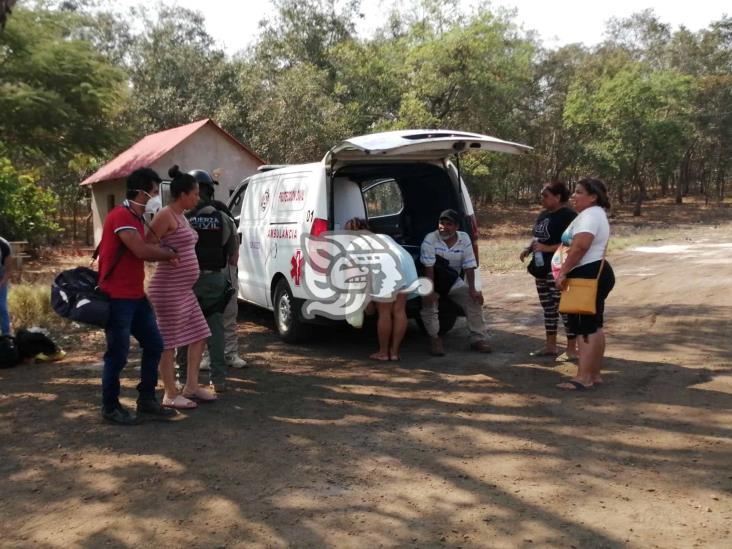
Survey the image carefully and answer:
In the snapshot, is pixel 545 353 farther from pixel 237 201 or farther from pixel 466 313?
pixel 237 201

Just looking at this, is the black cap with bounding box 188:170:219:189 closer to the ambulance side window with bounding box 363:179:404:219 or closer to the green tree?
the ambulance side window with bounding box 363:179:404:219

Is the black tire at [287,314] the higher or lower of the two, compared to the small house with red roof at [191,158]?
lower

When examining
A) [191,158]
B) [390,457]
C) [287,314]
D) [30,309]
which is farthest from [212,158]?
[390,457]

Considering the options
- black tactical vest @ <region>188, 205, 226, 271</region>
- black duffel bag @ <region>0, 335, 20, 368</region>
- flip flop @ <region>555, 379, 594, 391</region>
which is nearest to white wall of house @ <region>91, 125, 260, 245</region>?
black duffel bag @ <region>0, 335, 20, 368</region>

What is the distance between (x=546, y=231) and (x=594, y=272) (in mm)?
1069

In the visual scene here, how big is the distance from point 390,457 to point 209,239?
232 centimetres

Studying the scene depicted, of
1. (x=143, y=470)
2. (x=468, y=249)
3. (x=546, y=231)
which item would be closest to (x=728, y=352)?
(x=546, y=231)

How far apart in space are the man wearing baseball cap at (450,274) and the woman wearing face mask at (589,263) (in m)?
1.37

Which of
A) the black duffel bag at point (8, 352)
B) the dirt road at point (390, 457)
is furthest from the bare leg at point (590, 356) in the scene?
the black duffel bag at point (8, 352)

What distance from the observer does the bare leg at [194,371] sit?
519 centimetres

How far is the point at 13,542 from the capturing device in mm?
3133

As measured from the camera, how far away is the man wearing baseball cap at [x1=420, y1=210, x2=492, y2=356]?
6.71 meters

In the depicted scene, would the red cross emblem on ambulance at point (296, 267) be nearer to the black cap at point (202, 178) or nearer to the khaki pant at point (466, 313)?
the khaki pant at point (466, 313)

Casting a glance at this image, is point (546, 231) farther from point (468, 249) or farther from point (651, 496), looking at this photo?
point (651, 496)
